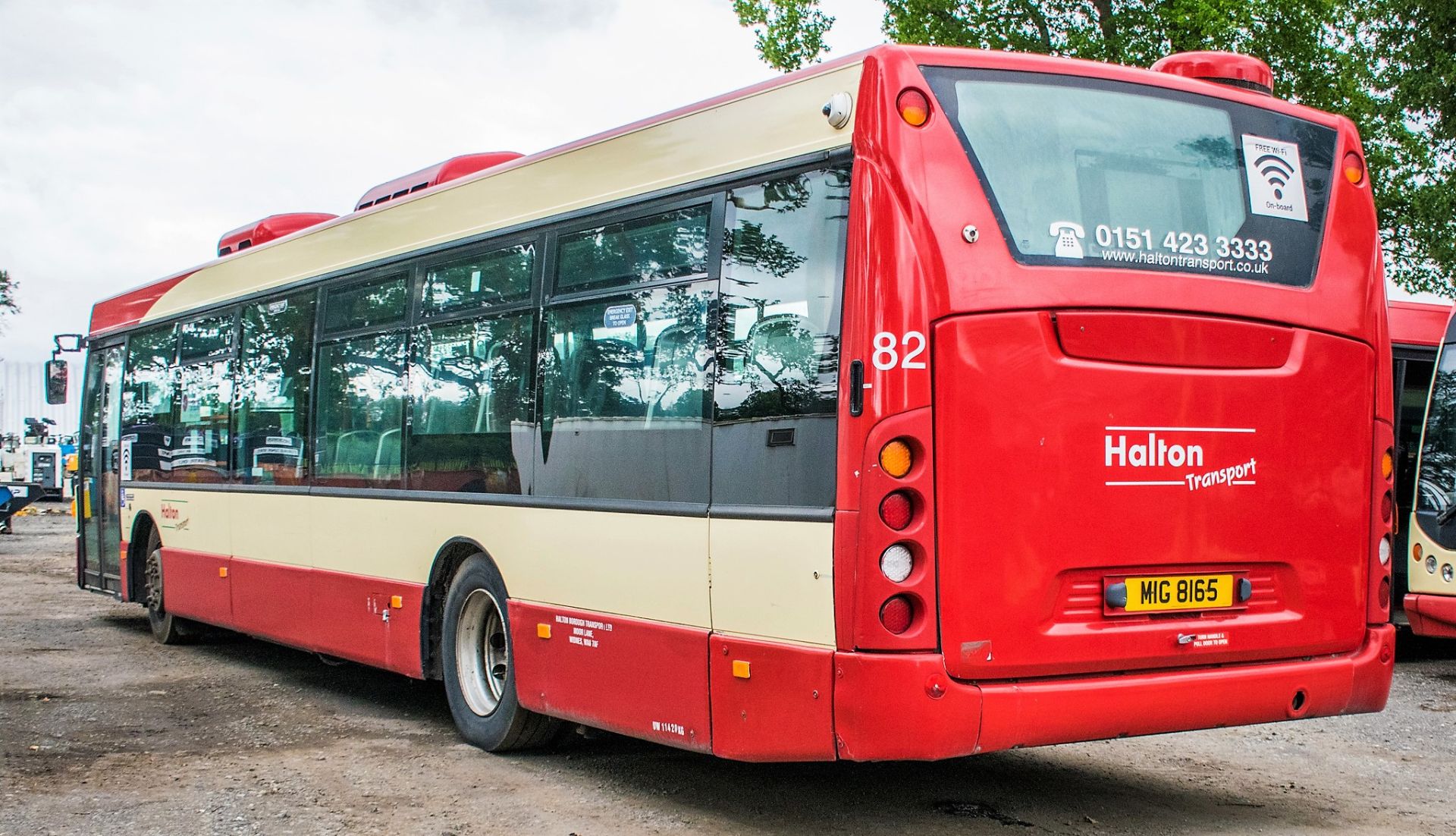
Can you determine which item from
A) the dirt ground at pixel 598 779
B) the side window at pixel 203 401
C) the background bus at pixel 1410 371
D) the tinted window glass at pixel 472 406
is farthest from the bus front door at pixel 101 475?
the background bus at pixel 1410 371

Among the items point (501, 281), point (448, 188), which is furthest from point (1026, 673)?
point (448, 188)

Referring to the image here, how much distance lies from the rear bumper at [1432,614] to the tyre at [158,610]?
973 cm

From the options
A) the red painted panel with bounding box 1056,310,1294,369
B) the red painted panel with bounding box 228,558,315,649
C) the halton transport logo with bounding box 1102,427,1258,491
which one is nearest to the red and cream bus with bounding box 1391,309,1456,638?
the red painted panel with bounding box 1056,310,1294,369

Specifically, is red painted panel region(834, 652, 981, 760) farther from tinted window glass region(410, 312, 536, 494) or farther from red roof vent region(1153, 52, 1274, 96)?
red roof vent region(1153, 52, 1274, 96)

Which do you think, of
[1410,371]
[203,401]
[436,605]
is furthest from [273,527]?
[1410,371]

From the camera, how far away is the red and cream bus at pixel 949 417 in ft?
17.9

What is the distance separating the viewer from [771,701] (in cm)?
577

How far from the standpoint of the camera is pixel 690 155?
6582mm

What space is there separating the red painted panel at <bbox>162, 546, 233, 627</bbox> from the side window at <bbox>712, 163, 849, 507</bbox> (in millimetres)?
6336

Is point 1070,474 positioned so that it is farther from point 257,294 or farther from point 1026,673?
point 257,294

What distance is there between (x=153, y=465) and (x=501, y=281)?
609 centimetres

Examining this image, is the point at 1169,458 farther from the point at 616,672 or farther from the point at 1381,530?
the point at 616,672

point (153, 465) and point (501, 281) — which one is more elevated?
point (501, 281)

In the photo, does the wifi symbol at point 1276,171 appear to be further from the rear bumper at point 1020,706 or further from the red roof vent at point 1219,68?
the rear bumper at point 1020,706
